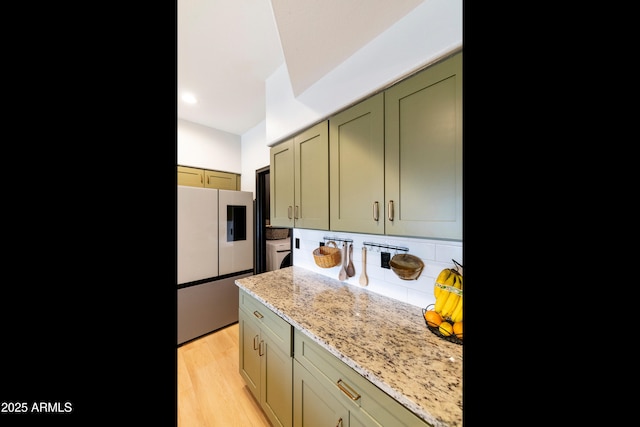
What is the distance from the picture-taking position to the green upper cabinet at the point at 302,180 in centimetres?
143

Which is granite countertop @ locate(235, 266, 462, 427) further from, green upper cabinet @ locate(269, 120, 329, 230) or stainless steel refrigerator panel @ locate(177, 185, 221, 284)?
stainless steel refrigerator panel @ locate(177, 185, 221, 284)

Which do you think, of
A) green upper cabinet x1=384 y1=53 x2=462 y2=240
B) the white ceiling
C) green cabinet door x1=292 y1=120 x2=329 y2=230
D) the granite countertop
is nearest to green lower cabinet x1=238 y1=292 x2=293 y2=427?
the granite countertop

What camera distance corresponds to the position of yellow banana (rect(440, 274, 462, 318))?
0.97 metres

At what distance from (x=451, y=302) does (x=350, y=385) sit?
54 cm

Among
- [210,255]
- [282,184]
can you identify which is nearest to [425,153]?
[282,184]

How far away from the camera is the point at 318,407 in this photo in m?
1.00

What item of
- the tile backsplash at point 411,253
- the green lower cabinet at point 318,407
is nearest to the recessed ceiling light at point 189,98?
the tile backsplash at point 411,253

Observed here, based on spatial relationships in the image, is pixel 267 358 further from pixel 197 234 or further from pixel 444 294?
pixel 197 234

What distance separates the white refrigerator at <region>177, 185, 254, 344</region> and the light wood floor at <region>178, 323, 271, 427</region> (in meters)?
0.23

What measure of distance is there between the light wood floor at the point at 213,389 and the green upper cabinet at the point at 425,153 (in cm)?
161

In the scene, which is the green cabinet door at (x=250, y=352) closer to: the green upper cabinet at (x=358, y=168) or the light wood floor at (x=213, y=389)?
the light wood floor at (x=213, y=389)
